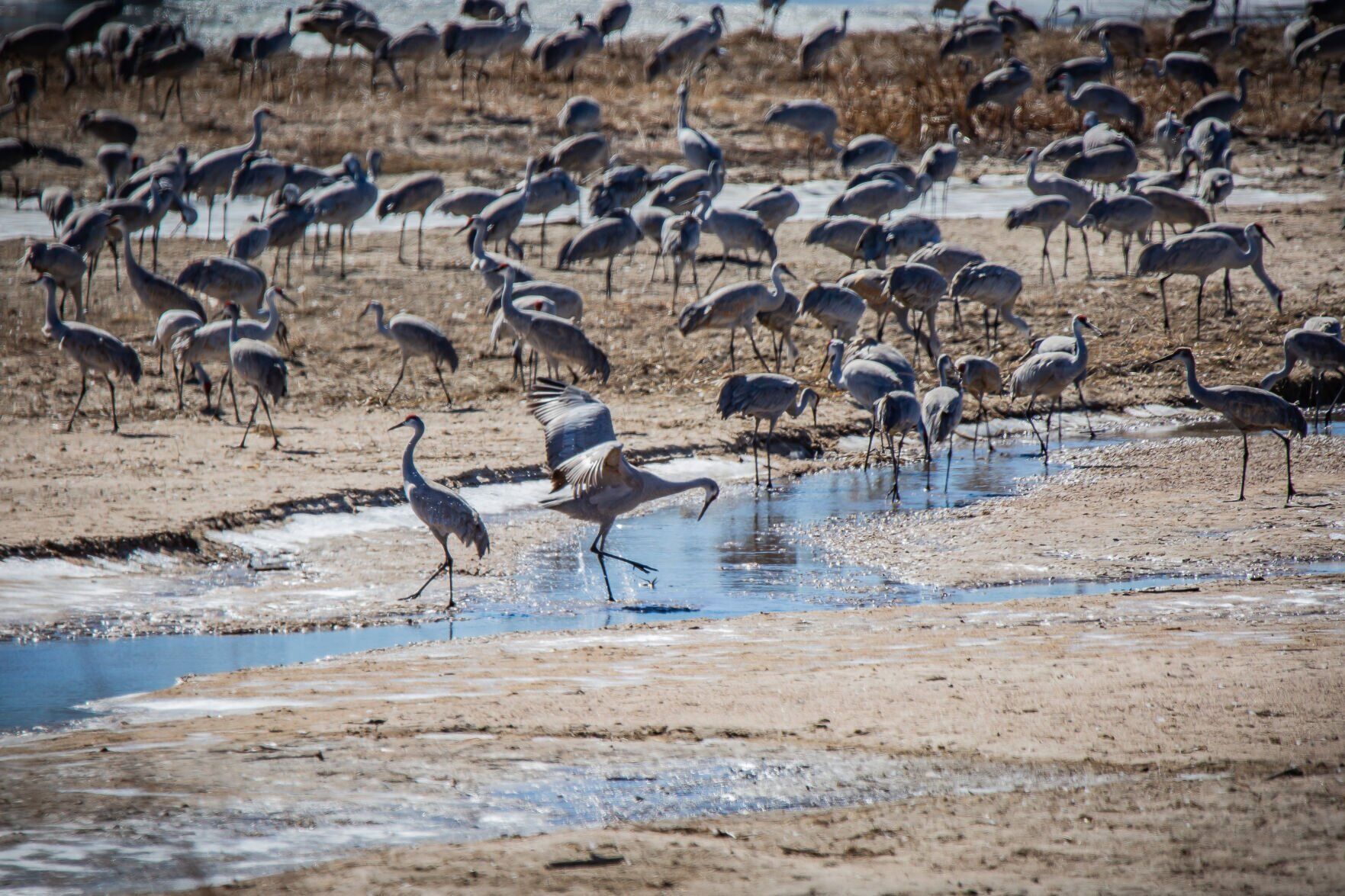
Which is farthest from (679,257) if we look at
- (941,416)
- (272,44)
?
(272,44)

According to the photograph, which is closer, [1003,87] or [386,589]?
[386,589]

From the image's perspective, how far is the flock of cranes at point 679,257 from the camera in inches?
473

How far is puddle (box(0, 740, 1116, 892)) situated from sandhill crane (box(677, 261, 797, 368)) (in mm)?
9683

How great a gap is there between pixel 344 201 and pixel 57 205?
4224mm

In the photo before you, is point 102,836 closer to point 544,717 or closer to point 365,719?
point 365,719

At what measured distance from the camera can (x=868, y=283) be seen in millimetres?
15750

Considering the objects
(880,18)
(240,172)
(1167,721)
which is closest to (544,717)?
(1167,721)

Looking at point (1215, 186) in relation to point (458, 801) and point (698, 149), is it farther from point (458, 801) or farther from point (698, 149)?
point (458, 801)

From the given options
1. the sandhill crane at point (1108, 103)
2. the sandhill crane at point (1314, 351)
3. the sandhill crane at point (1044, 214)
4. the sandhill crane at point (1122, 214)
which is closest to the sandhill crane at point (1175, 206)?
the sandhill crane at point (1122, 214)

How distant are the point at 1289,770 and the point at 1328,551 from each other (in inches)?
182

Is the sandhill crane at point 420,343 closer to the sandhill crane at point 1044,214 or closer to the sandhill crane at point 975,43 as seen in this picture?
the sandhill crane at point 1044,214


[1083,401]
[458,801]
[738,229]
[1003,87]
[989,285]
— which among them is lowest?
[458,801]

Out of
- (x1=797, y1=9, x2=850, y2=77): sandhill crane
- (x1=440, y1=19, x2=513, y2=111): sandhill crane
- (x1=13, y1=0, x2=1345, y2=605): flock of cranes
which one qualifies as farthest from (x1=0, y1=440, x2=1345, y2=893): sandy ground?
(x1=797, y1=9, x2=850, y2=77): sandhill crane

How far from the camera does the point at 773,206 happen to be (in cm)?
1883
